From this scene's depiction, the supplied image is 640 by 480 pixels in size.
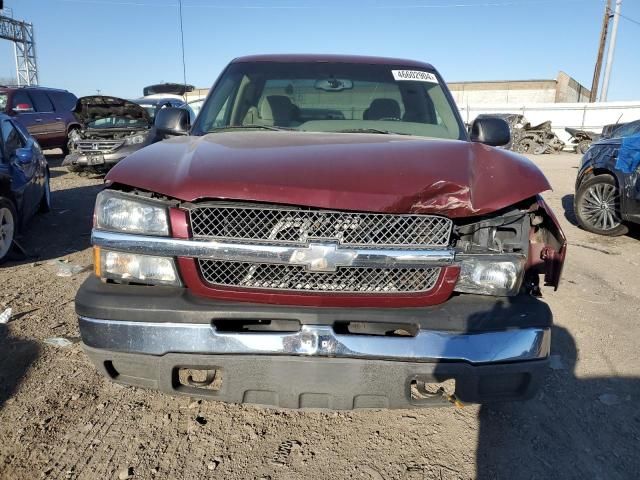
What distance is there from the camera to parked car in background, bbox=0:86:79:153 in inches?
487

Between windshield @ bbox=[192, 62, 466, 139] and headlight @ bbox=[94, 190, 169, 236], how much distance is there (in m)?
1.31

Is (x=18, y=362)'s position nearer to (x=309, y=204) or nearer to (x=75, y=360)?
(x=75, y=360)

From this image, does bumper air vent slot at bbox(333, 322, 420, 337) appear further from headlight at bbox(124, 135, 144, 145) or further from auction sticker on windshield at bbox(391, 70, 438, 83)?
headlight at bbox(124, 135, 144, 145)

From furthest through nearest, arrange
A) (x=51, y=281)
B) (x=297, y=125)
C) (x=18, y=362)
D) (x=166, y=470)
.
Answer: (x=51, y=281) < (x=297, y=125) < (x=18, y=362) < (x=166, y=470)

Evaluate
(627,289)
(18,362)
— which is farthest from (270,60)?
(627,289)

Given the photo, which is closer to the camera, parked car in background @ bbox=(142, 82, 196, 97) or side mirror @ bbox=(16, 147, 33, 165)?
side mirror @ bbox=(16, 147, 33, 165)

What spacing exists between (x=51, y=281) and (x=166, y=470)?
303 centimetres

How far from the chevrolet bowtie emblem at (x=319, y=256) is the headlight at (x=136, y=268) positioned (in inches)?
20.4

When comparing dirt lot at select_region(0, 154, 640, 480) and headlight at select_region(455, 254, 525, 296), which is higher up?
headlight at select_region(455, 254, 525, 296)

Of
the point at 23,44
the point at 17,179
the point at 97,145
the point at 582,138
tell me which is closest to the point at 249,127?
the point at 17,179

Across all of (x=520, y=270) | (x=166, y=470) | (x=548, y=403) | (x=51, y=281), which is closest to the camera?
(x=520, y=270)

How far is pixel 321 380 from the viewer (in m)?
1.87

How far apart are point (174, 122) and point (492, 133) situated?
220cm

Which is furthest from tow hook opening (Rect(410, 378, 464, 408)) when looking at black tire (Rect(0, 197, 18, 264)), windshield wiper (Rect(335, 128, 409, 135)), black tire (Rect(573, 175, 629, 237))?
black tire (Rect(573, 175, 629, 237))
